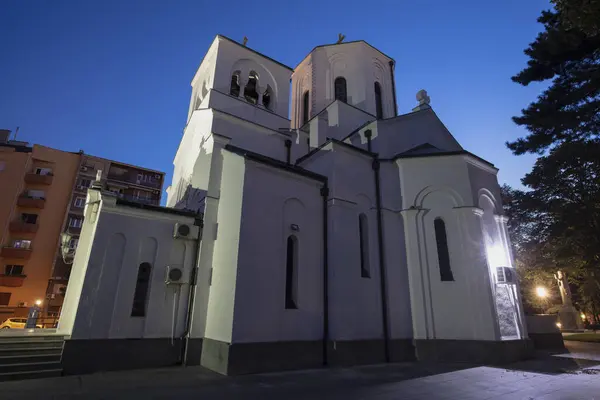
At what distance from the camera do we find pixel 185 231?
9.08 meters

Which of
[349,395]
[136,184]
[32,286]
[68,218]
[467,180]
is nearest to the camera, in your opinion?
[349,395]

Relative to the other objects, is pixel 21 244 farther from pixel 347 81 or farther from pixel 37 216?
pixel 347 81

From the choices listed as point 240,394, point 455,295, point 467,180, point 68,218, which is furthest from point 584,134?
point 68,218

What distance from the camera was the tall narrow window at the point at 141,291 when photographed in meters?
8.27

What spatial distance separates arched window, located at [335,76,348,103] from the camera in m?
15.9

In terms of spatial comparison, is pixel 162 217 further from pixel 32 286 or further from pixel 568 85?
pixel 32 286

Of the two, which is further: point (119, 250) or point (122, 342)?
point (119, 250)

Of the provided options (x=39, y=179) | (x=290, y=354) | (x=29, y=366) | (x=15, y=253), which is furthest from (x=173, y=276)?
(x=39, y=179)

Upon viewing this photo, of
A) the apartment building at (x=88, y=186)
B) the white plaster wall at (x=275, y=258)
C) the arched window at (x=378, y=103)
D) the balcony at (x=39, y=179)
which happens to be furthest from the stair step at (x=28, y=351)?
the balcony at (x=39, y=179)

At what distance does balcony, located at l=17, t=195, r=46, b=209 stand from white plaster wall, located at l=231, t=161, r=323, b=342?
2739cm

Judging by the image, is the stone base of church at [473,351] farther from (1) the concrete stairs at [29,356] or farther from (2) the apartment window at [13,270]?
(2) the apartment window at [13,270]

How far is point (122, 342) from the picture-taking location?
7.77 m

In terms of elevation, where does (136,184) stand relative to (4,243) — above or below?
above

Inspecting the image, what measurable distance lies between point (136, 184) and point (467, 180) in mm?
31618
